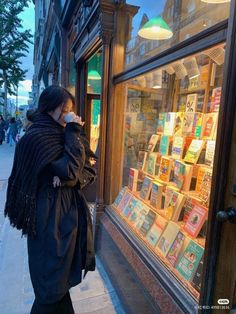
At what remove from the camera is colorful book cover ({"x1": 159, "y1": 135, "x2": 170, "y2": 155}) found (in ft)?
8.41

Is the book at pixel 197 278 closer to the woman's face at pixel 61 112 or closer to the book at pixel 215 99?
the book at pixel 215 99

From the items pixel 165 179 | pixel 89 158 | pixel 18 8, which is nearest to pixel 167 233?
pixel 165 179

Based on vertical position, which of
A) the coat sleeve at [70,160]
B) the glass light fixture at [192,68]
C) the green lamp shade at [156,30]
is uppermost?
the green lamp shade at [156,30]

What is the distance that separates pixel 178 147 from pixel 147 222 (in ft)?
2.48

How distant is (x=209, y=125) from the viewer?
2094mm

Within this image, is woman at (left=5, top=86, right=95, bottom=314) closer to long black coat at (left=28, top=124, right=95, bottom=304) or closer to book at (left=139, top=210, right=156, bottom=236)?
long black coat at (left=28, top=124, right=95, bottom=304)

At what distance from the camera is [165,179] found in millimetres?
2516

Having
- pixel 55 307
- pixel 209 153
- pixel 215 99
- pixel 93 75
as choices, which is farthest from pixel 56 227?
pixel 93 75

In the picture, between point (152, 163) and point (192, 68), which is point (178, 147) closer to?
point (152, 163)

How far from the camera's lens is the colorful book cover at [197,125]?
221cm

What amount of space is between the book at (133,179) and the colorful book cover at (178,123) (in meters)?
0.73

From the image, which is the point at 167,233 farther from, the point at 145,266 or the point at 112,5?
the point at 112,5

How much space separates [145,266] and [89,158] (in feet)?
3.12

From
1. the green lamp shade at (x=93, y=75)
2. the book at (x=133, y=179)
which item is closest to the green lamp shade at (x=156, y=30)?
the book at (x=133, y=179)
